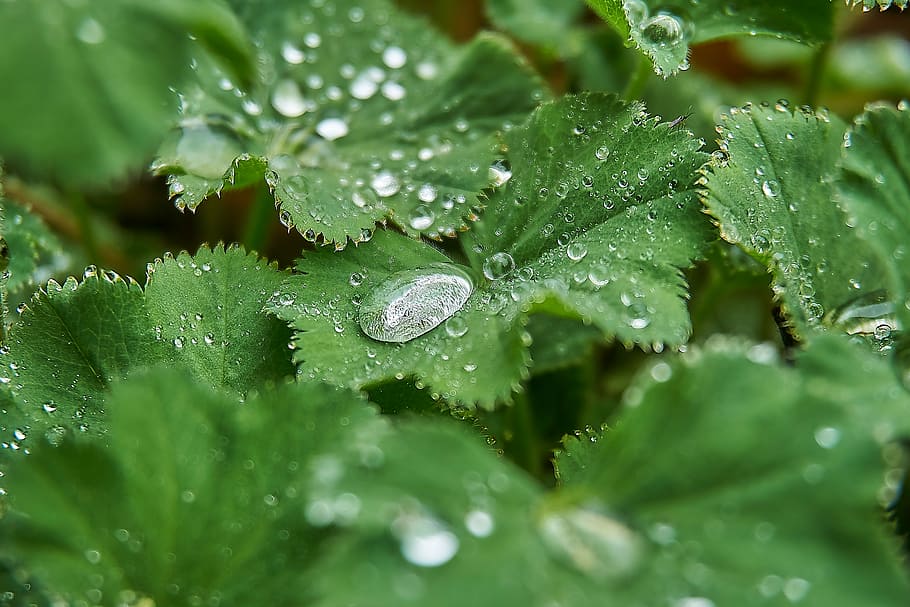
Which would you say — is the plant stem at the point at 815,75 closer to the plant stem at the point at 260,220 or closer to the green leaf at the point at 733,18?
the green leaf at the point at 733,18

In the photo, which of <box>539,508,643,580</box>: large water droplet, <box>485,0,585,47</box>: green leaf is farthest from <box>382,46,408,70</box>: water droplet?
<box>539,508,643,580</box>: large water droplet

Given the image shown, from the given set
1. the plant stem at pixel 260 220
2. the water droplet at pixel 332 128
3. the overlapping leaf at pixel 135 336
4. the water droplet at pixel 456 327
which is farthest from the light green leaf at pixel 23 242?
the water droplet at pixel 456 327

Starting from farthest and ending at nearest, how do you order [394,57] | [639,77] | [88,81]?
[394,57] → [639,77] → [88,81]

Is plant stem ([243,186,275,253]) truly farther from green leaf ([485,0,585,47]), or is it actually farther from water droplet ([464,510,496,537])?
water droplet ([464,510,496,537])

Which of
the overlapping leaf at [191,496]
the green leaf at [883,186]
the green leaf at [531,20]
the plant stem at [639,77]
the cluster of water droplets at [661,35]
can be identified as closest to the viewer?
the overlapping leaf at [191,496]

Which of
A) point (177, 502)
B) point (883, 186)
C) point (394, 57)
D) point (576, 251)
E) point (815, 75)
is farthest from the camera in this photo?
point (815, 75)

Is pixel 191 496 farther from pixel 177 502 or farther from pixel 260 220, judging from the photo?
pixel 260 220

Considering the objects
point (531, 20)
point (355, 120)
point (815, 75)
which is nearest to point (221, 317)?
point (355, 120)
